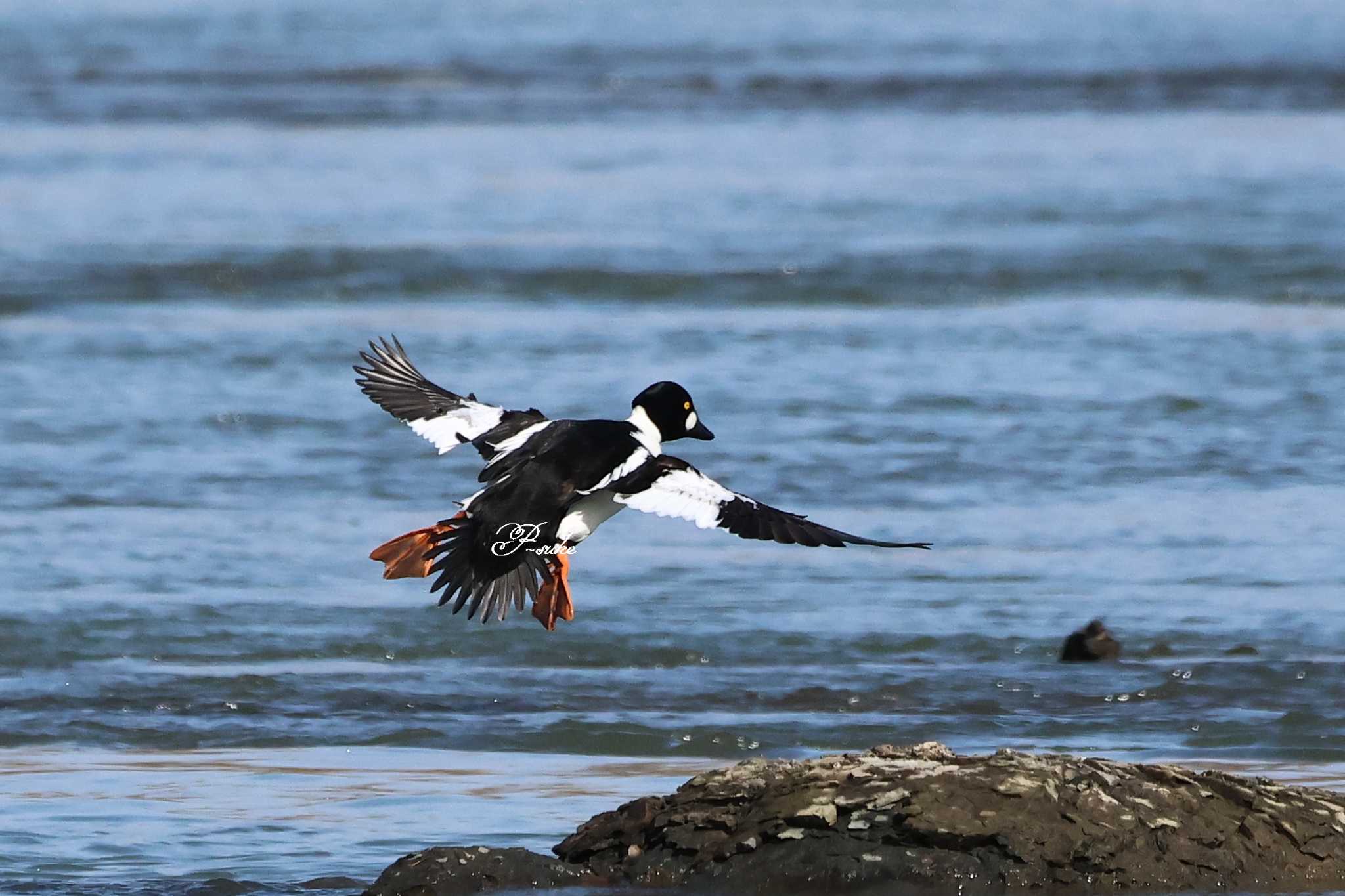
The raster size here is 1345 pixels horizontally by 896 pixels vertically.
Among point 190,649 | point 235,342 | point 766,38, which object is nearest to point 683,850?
point 190,649

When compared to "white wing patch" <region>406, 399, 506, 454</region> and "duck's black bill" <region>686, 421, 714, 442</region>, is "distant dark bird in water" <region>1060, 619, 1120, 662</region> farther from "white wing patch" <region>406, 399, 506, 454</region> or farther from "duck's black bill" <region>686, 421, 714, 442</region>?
"white wing patch" <region>406, 399, 506, 454</region>

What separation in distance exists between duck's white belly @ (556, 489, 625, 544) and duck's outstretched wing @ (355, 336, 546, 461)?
364 mm

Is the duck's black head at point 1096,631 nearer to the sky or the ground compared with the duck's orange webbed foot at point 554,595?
nearer to the ground

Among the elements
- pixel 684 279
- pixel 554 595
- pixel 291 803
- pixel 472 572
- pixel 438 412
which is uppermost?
pixel 684 279

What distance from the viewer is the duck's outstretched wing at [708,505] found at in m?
6.72

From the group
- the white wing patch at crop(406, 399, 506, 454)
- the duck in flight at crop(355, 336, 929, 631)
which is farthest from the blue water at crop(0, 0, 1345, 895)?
the white wing patch at crop(406, 399, 506, 454)

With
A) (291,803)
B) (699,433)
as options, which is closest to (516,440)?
(699,433)

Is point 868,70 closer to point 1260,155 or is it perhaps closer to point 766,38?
point 766,38

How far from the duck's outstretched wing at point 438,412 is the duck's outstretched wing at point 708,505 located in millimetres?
572

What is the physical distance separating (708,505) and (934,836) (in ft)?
4.90

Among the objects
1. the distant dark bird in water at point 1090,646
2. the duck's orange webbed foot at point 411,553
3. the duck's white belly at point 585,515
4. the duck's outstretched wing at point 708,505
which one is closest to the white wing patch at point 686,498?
the duck's outstretched wing at point 708,505

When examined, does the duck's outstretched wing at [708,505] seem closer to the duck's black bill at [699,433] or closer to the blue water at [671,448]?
the duck's black bill at [699,433]

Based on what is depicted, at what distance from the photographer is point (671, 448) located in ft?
40.9

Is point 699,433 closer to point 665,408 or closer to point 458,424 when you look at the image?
point 665,408
